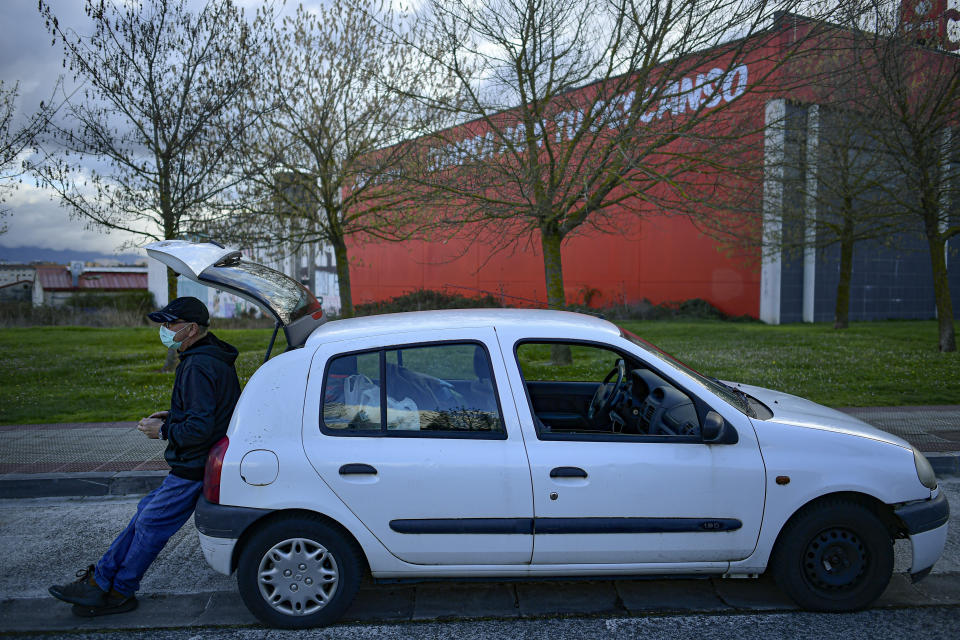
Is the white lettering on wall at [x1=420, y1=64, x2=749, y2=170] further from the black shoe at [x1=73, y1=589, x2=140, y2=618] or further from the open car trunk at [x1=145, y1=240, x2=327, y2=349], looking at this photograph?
the black shoe at [x1=73, y1=589, x2=140, y2=618]

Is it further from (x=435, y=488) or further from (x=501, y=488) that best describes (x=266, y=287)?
(x=501, y=488)

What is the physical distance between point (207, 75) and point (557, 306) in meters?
6.83

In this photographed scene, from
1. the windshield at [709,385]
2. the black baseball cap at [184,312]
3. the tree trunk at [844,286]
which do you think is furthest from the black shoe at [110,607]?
the tree trunk at [844,286]

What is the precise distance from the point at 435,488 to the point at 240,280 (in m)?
1.61

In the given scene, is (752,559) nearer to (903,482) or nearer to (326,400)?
(903,482)

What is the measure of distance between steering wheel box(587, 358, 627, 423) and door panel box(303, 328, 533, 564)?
3.92 ft

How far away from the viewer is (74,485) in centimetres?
557

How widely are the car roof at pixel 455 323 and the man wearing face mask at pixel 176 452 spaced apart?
1.81 feet

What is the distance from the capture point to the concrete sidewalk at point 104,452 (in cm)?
557

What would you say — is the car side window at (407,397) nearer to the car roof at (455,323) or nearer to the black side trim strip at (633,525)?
the car roof at (455,323)

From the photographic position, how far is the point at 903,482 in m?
3.43


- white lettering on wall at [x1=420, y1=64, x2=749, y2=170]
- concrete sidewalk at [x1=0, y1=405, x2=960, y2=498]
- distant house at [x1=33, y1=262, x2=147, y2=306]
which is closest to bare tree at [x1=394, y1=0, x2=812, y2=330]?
white lettering on wall at [x1=420, y1=64, x2=749, y2=170]

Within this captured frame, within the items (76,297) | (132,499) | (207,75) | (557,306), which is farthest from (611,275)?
(76,297)

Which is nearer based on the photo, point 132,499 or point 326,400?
point 326,400
